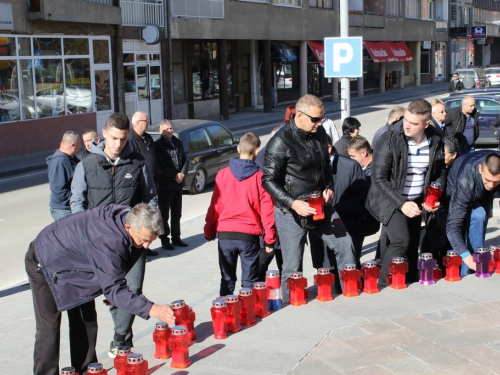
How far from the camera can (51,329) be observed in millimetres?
5055

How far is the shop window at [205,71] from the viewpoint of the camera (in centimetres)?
3266

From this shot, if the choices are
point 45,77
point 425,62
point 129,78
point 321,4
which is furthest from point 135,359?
Result: point 425,62

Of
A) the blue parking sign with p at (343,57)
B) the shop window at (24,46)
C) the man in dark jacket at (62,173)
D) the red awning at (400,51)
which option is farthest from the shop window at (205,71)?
the man in dark jacket at (62,173)

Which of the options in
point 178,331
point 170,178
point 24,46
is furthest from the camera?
point 24,46

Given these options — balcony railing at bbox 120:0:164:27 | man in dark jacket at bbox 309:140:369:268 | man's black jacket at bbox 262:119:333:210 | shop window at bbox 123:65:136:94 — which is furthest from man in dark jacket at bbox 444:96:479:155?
balcony railing at bbox 120:0:164:27

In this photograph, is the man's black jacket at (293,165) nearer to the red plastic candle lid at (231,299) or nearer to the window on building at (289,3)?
the red plastic candle lid at (231,299)

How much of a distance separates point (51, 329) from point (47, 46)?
63.4 ft

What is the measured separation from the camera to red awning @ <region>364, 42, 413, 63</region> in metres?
46.7

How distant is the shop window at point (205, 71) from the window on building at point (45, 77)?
23.7ft

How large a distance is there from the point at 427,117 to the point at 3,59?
1735 cm

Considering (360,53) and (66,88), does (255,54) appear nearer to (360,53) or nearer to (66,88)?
(66,88)

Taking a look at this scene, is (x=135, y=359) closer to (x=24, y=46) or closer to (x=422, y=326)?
(x=422, y=326)

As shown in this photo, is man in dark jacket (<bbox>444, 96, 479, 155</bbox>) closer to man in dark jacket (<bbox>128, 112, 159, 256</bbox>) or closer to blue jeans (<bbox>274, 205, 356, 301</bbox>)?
man in dark jacket (<bbox>128, 112, 159, 256</bbox>)

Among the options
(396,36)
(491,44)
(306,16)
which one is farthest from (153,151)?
(491,44)
